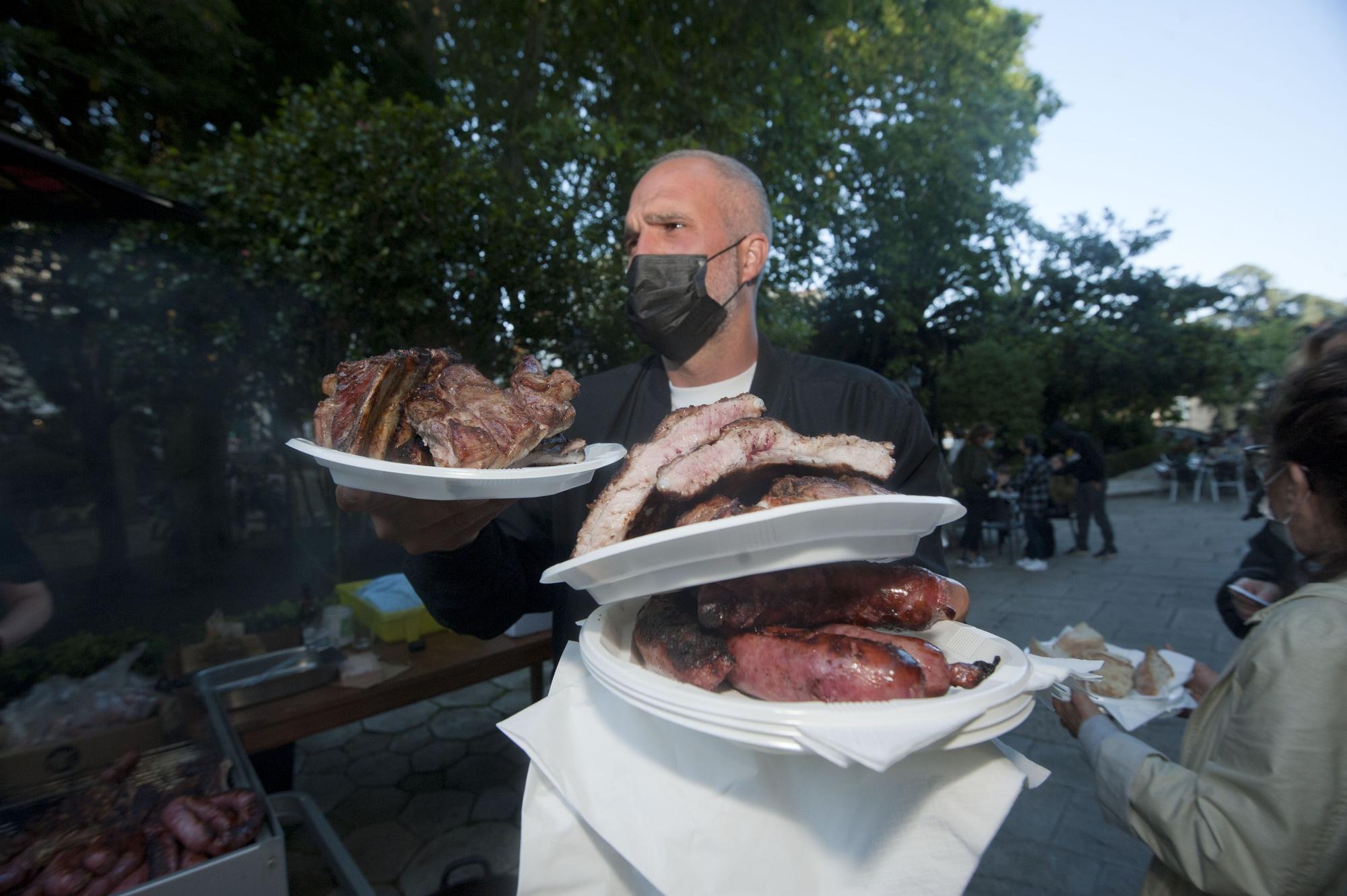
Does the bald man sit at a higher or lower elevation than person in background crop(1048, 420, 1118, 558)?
higher

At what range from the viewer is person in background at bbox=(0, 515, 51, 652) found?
379 cm

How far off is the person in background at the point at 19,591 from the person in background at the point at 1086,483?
14.0m

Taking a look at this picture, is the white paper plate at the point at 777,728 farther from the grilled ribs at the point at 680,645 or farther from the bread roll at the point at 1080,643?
the bread roll at the point at 1080,643

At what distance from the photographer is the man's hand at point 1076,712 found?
217 centimetres

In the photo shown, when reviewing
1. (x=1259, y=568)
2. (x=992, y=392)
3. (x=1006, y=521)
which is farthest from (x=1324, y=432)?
(x=992, y=392)

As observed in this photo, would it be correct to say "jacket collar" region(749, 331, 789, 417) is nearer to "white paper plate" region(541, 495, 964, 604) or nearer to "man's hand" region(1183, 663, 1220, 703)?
"white paper plate" region(541, 495, 964, 604)

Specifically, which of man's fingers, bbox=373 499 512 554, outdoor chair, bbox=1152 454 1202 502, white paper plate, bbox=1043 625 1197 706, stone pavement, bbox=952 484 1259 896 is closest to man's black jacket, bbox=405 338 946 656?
man's fingers, bbox=373 499 512 554

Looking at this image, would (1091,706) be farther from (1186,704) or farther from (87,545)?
(87,545)

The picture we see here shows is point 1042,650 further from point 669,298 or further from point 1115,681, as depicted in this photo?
point 669,298

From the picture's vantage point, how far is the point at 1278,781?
1.48m

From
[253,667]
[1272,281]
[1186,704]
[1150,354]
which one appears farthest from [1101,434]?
[253,667]

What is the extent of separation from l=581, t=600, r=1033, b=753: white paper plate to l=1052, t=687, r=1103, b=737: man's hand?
55.1 inches

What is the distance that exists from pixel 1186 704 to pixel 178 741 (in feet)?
15.7

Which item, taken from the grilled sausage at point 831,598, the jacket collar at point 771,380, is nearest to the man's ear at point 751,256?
the jacket collar at point 771,380
